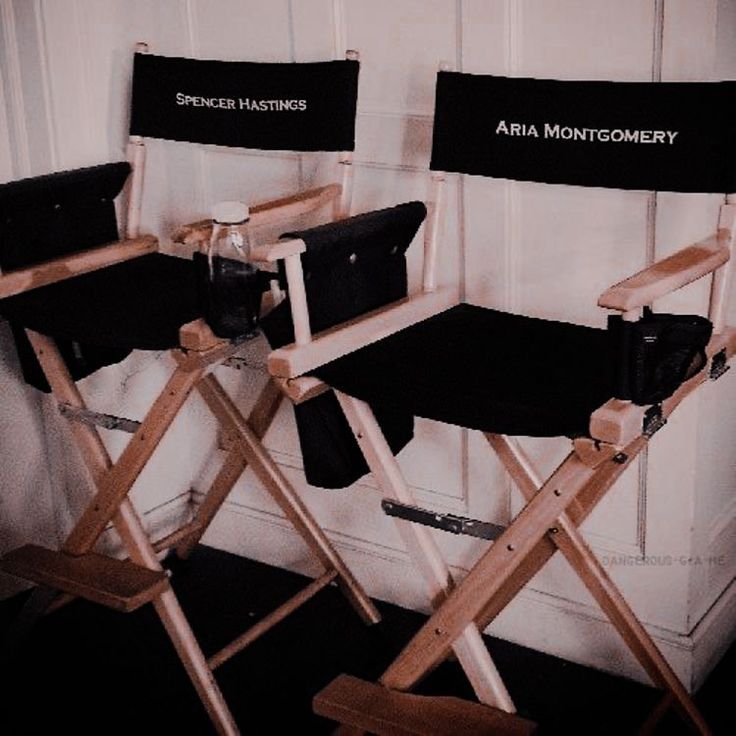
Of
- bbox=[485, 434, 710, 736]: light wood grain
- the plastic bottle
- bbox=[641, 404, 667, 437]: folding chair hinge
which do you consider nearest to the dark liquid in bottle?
the plastic bottle

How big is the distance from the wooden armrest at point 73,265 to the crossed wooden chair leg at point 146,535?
0.12 meters

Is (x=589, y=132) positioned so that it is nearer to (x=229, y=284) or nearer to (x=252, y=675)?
(x=229, y=284)

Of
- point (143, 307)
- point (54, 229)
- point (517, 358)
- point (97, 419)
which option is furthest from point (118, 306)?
point (517, 358)

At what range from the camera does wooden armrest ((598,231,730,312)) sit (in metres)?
1.59

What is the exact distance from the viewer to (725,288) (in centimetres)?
195

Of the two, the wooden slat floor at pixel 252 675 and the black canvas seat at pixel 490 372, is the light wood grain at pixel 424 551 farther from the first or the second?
the wooden slat floor at pixel 252 675

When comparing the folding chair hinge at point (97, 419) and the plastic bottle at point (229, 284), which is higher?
the plastic bottle at point (229, 284)

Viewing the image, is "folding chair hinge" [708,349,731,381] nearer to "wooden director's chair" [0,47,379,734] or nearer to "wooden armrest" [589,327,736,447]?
"wooden armrest" [589,327,736,447]

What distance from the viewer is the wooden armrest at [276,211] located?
220 cm

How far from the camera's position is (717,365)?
6.27 feet

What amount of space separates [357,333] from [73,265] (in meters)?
0.76

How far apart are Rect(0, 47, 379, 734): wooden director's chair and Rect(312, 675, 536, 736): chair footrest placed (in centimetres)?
37

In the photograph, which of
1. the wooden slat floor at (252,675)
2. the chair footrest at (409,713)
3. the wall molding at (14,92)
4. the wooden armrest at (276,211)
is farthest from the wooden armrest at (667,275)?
the wall molding at (14,92)

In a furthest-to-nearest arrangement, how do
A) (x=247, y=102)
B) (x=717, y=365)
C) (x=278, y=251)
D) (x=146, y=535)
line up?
1. (x=247, y=102)
2. (x=146, y=535)
3. (x=717, y=365)
4. (x=278, y=251)
